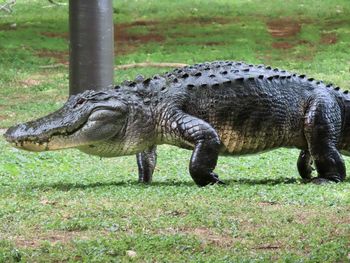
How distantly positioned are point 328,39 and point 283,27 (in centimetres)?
250

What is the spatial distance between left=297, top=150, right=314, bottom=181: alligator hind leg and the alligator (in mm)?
391

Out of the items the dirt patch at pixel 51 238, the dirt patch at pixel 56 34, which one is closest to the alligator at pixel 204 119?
the dirt patch at pixel 51 238

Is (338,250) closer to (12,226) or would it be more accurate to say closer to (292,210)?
(292,210)

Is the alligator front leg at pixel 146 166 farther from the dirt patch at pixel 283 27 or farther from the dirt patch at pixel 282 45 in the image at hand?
the dirt patch at pixel 283 27

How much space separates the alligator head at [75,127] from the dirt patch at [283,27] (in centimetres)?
1905

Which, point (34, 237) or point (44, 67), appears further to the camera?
point (44, 67)

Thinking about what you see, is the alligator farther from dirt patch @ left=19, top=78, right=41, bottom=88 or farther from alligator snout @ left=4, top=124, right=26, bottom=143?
dirt patch @ left=19, top=78, right=41, bottom=88

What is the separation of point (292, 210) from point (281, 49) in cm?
1879

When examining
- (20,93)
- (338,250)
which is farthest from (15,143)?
(20,93)

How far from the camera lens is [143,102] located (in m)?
9.27

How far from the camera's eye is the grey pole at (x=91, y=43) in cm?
1584

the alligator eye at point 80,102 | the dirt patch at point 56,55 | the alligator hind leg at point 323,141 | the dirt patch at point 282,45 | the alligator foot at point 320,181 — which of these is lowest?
the dirt patch at point 56,55

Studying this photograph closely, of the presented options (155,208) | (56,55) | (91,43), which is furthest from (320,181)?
(56,55)

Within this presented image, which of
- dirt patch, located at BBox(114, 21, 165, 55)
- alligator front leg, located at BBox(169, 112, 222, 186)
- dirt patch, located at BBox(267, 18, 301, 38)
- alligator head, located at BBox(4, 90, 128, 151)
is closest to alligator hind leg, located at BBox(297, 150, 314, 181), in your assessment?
alligator front leg, located at BBox(169, 112, 222, 186)
